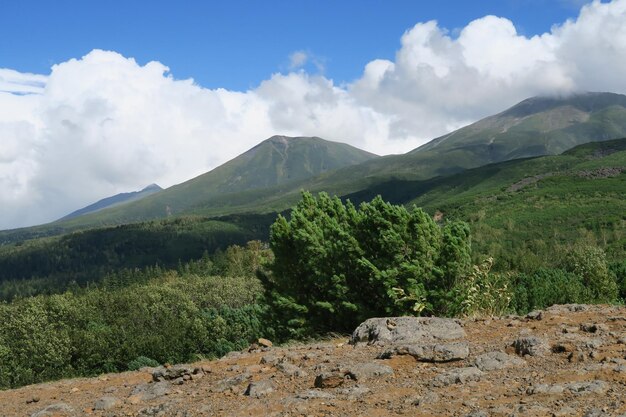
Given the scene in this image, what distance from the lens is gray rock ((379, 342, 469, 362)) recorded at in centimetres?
934

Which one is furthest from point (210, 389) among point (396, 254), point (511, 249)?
point (511, 249)

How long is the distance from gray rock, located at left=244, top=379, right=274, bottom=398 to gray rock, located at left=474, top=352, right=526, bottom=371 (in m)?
3.77

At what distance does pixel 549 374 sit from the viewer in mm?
8047

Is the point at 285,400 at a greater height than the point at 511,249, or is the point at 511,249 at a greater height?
the point at 285,400

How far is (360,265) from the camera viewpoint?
23547mm

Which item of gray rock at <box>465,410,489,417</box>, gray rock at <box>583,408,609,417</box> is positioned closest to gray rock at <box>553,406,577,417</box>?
gray rock at <box>583,408,609,417</box>

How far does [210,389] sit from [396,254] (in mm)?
14664

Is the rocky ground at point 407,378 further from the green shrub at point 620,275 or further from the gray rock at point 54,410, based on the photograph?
the green shrub at point 620,275

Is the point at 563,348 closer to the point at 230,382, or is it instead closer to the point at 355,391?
the point at 355,391

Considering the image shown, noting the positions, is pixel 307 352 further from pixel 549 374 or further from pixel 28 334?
pixel 28 334

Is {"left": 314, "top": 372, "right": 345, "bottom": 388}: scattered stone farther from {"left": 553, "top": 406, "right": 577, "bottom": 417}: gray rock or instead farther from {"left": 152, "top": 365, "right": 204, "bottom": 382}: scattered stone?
{"left": 553, "top": 406, "right": 577, "bottom": 417}: gray rock

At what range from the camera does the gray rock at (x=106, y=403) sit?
971 centimetres

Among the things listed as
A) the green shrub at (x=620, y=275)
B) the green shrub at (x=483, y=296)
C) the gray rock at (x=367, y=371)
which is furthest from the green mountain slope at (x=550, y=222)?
the gray rock at (x=367, y=371)

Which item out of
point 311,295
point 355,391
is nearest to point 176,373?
point 355,391
